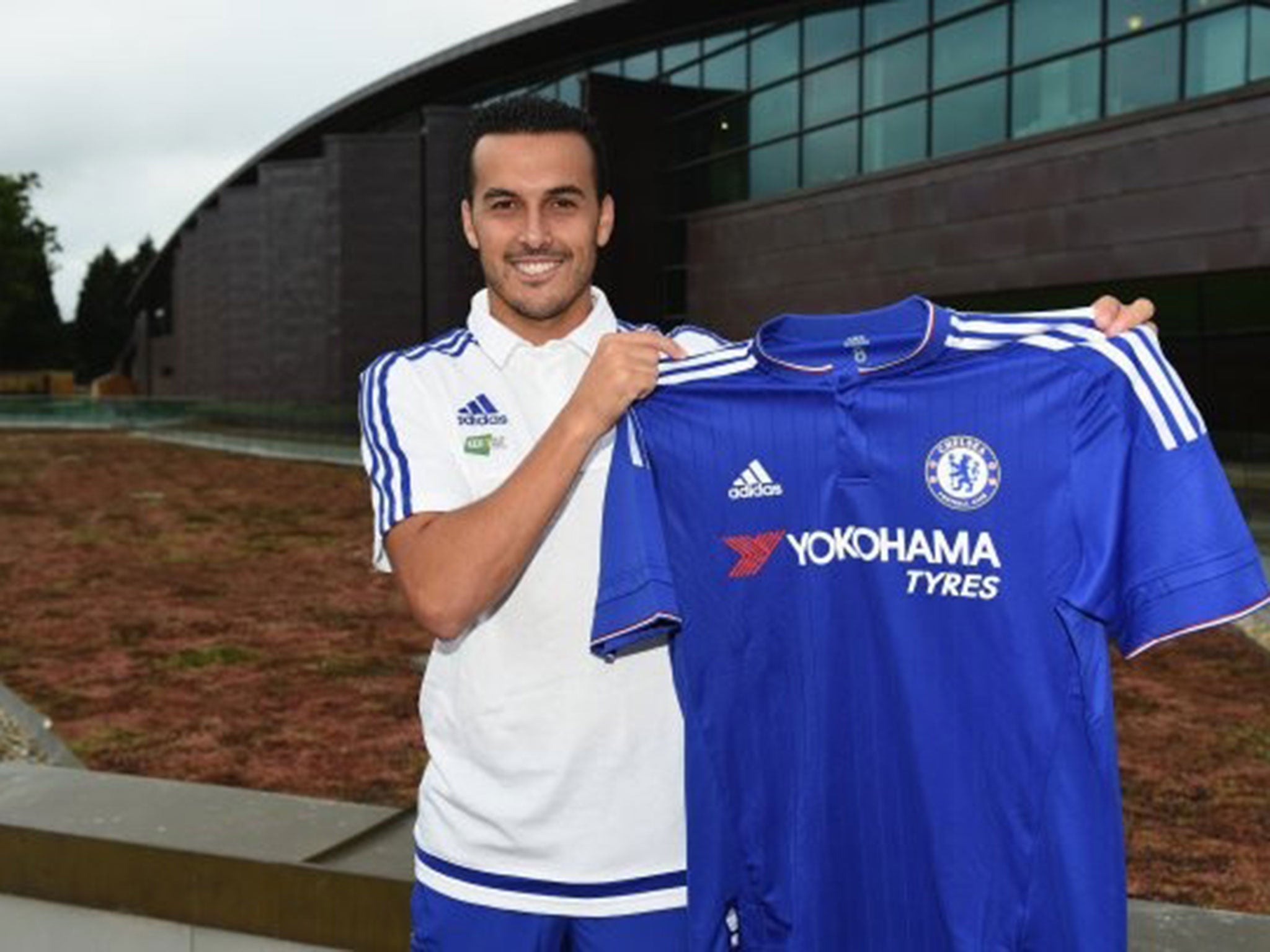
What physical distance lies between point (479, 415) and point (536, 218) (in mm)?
387

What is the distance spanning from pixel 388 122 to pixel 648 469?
49402 millimetres

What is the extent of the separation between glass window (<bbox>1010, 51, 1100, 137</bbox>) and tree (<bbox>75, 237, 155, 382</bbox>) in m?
99.9

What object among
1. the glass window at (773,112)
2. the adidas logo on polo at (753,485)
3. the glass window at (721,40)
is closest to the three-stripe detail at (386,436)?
the adidas logo on polo at (753,485)

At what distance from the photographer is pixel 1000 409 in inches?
90.0

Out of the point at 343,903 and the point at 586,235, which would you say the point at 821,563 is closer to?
the point at 586,235

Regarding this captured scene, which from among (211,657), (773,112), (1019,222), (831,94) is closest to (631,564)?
(211,657)

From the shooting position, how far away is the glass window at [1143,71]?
22.1m

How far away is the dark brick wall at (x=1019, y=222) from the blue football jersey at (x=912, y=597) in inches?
819

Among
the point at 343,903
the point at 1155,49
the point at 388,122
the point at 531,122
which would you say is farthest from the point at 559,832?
the point at 388,122

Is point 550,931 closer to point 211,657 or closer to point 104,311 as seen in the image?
point 211,657

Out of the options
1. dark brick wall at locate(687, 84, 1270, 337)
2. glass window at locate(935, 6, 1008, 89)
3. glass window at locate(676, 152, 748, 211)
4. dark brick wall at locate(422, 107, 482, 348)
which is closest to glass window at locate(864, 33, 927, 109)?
glass window at locate(935, 6, 1008, 89)

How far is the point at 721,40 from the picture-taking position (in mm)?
32094

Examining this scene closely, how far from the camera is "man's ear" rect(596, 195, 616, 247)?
8.40ft

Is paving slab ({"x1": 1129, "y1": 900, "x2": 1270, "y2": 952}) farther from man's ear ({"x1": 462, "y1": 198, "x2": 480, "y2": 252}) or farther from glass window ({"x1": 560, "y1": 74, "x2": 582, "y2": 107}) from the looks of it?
glass window ({"x1": 560, "y1": 74, "x2": 582, "y2": 107})
